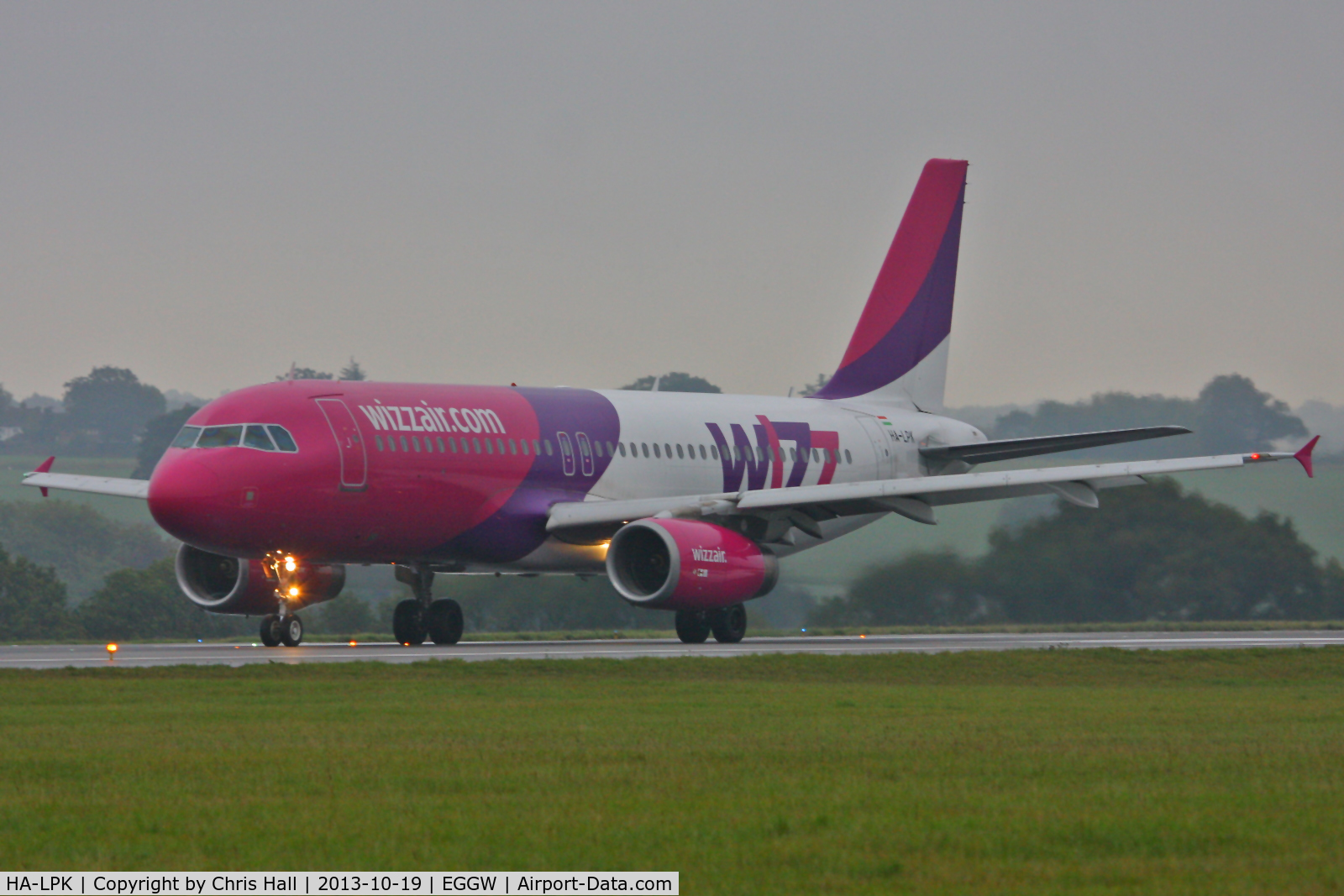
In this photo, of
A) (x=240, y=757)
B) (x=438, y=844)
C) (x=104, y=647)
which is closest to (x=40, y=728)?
(x=240, y=757)

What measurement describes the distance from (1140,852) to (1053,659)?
1653 cm

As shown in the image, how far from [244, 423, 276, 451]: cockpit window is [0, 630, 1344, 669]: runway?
301 cm

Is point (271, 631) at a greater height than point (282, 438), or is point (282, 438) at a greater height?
point (282, 438)

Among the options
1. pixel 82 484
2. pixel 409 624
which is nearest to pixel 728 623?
pixel 409 624

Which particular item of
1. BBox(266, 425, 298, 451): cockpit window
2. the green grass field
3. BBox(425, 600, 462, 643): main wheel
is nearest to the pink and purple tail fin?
BBox(425, 600, 462, 643): main wheel

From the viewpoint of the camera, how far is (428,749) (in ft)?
46.0

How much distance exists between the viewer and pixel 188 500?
1084 inches

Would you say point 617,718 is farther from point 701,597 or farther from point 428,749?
point 701,597

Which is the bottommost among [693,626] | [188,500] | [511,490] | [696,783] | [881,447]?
[696,783]

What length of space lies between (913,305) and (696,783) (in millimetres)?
32417

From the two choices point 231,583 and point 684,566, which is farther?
point 231,583

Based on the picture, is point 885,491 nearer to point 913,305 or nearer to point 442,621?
point 442,621

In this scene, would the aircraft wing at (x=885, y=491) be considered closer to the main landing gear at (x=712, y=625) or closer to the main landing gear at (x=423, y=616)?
the main landing gear at (x=712, y=625)

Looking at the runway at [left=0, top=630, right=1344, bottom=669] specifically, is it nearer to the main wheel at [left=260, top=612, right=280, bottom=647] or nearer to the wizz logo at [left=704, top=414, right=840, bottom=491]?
the main wheel at [left=260, top=612, right=280, bottom=647]
